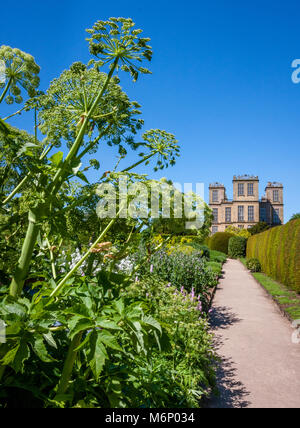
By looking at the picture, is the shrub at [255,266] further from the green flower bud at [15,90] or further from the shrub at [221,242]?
the green flower bud at [15,90]

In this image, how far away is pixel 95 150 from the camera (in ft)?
6.61

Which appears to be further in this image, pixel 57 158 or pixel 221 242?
pixel 221 242

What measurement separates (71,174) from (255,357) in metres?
5.25

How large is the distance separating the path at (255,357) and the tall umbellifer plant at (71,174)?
10.2 ft

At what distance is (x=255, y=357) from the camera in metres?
5.39

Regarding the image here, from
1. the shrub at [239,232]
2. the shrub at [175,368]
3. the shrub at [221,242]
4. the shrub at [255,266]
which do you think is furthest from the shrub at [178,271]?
the shrub at [239,232]

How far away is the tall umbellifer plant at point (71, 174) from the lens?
1.26 metres

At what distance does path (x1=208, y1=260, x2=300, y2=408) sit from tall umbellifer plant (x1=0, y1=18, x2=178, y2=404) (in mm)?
3108

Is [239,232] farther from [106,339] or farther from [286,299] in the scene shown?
[106,339]

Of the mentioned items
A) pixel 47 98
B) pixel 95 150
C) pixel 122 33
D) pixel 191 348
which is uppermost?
pixel 122 33

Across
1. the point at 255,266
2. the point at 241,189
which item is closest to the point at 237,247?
the point at 255,266
